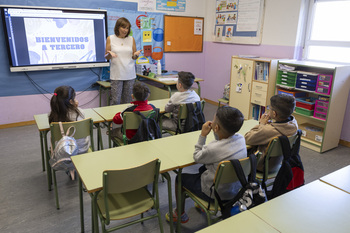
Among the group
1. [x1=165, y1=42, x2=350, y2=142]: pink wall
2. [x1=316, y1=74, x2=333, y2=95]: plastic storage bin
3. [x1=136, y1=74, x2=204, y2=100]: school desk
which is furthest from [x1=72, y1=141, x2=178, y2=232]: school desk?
Result: [x1=165, y1=42, x2=350, y2=142]: pink wall

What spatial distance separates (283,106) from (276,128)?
→ 19cm

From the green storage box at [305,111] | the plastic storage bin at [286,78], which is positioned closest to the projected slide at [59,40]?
the plastic storage bin at [286,78]

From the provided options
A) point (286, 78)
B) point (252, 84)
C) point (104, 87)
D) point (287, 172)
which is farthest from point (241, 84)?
point (287, 172)

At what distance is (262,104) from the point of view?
4.35 meters

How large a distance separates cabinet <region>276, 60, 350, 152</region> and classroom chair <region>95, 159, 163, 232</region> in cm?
286

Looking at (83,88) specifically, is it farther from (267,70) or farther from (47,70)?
(267,70)

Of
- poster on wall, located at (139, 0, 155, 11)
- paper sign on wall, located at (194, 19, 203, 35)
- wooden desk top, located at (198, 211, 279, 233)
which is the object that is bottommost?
wooden desk top, located at (198, 211, 279, 233)

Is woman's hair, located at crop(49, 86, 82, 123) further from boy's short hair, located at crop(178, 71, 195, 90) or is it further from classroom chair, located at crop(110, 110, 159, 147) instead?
boy's short hair, located at crop(178, 71, 195, 90)

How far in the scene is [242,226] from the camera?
3.94 ft

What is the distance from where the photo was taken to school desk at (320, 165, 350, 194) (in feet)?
5.08

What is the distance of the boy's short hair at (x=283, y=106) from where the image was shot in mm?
2174

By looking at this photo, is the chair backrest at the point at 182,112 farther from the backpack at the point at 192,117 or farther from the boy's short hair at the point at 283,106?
the boy's short hair at the point at 283,106

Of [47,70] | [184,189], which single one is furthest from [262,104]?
[47,70]

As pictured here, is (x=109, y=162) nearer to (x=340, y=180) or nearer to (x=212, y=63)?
(x=340, y=180)
